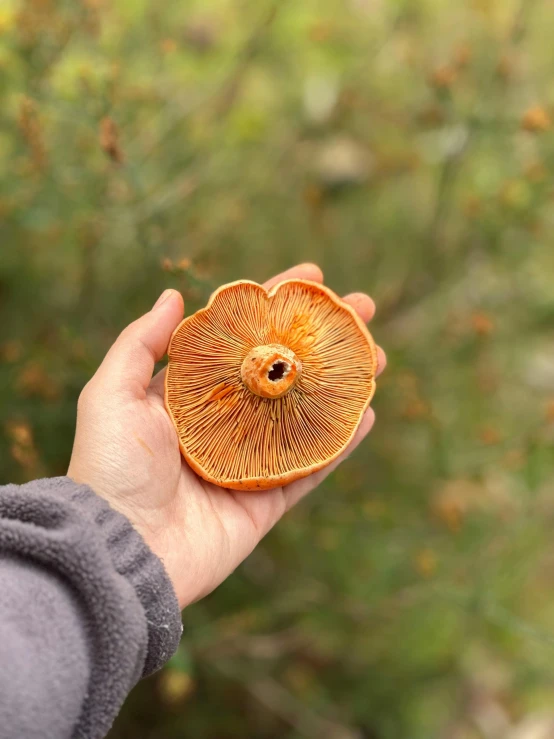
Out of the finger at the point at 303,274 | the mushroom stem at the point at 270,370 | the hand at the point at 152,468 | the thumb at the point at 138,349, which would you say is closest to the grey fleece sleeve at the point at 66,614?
the hand at the point at 152,468

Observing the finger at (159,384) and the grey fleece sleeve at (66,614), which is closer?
the grey fleece sleeve at (66,614)

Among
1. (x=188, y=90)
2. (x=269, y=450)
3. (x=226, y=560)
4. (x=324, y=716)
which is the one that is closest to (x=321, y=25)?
(x=188, y=90)

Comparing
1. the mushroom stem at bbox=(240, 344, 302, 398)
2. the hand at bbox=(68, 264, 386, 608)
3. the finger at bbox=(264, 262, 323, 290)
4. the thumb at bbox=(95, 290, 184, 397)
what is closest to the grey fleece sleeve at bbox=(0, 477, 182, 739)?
the hand at bbox=(68, 264, 386, 608)

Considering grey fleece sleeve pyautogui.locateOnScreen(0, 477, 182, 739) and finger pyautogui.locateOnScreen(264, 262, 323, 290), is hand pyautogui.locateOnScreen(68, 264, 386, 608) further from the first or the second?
finger pyautogui.locateOnScreen(264, 262, 323, 290)

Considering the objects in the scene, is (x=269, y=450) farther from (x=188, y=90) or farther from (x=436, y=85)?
(x=188, y=90)

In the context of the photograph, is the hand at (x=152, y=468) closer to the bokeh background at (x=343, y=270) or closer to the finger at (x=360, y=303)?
the bokeh background at (x=343, y=270)

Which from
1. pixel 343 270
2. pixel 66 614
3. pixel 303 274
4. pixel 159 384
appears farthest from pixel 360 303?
pixel 66 614
